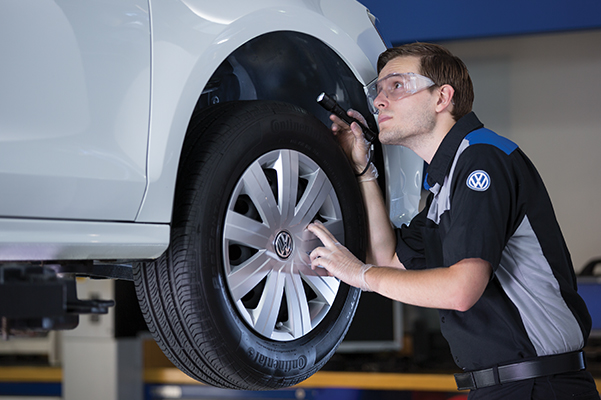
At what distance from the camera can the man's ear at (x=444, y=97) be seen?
1389 mm

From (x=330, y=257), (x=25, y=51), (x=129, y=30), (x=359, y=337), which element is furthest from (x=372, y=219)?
(x=359, y=337)

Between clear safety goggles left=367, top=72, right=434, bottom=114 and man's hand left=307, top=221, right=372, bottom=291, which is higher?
clear safety goggles left=367, top=72, right=434, bottom=114

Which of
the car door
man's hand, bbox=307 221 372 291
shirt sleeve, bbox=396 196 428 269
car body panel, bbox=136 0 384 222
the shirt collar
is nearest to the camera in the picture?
the car door

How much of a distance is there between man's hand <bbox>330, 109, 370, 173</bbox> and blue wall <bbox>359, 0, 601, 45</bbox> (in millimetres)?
1623

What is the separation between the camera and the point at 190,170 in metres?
1.04

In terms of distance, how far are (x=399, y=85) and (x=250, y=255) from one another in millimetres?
557

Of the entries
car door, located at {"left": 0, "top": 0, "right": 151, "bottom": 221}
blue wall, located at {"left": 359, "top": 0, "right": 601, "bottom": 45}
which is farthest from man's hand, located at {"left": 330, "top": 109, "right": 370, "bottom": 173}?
blue wall, located at {"left": 359, "top": 0, "right": 601, "bottom": 45}

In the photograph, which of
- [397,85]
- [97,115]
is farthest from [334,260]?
[97,115]

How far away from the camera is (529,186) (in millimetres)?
1226

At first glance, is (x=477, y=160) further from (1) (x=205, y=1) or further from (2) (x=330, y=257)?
(1) (x=205, y=1)

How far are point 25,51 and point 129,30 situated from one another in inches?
6.6

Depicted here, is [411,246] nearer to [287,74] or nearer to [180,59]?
[287,74]

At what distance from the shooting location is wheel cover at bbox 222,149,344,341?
109 centimetres

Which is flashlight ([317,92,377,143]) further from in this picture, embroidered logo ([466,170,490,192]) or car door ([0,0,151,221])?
car door ([0,0,151,221])
